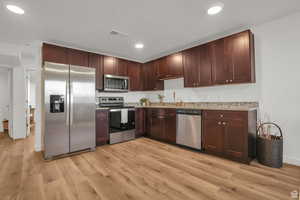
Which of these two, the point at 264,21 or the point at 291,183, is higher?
the point at 264,21

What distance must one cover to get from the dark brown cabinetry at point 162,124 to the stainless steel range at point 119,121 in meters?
0.55

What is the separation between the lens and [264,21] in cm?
258

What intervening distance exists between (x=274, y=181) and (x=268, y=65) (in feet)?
6.62

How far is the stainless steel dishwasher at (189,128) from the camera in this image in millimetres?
3041

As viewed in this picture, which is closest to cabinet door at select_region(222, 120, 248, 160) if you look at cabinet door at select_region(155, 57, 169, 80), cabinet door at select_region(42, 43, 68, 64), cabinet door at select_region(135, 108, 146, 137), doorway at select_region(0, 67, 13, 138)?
cabinet door at select_region(155, 57, 169, 80)

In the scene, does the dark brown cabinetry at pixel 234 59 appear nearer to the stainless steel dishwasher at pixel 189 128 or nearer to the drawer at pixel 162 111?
the stainless steel dishwasher at pixel 189 128

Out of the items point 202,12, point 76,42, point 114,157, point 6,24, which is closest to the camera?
point 202,12

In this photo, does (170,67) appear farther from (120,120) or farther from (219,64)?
(120,120)

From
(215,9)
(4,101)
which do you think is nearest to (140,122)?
(215,9)

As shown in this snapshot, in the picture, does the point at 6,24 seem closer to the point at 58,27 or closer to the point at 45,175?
the point at 58,27

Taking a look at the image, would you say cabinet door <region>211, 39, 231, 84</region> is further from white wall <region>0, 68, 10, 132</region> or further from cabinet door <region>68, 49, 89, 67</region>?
white wall <region>0, 68, 10, 132</region>

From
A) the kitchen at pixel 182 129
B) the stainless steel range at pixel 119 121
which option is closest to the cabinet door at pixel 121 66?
the kitchen at pixel 182 129

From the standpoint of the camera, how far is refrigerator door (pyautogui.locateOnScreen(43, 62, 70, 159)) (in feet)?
9.02

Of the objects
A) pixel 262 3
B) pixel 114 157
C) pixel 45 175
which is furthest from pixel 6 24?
pixel 262 3
